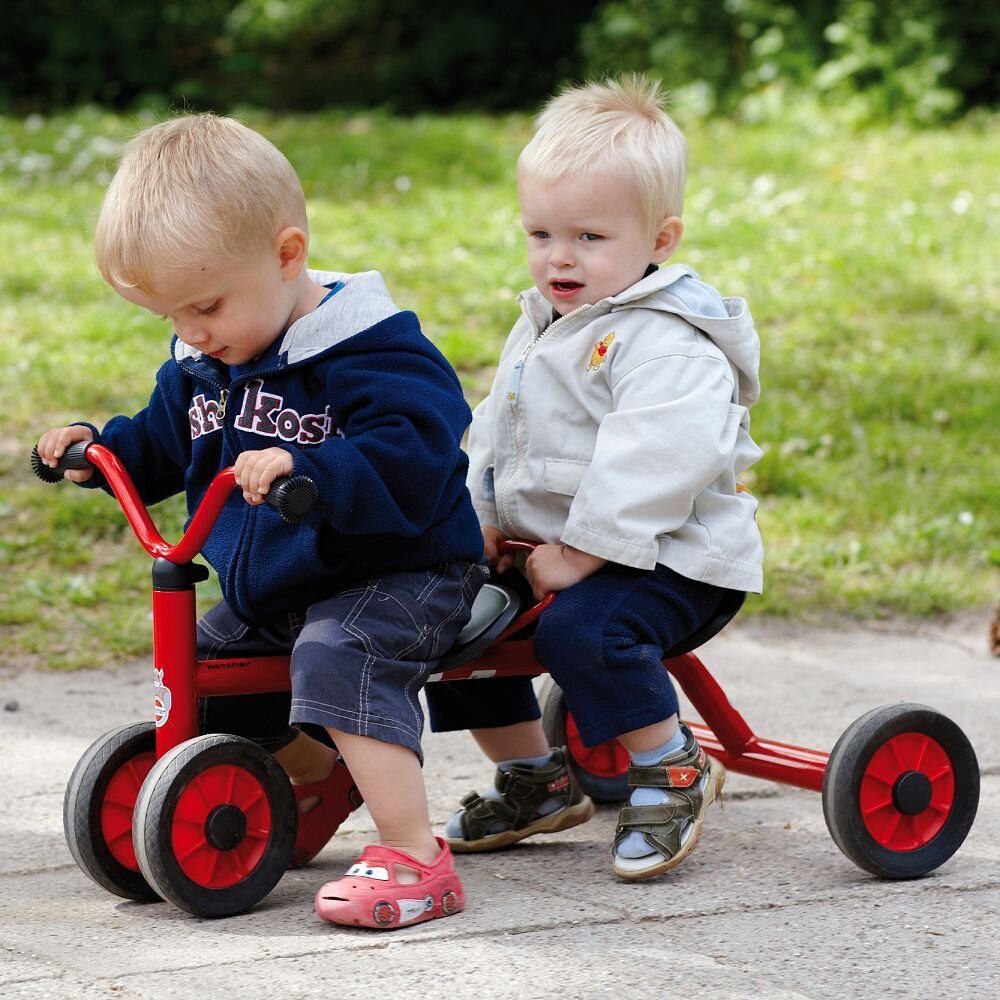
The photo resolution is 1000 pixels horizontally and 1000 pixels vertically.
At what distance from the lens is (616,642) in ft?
8.18

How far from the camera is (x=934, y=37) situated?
30.1ft

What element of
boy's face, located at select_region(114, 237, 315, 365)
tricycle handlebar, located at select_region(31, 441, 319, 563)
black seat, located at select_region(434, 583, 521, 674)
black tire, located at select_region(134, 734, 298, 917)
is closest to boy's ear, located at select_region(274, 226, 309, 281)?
boy's face, located at select_region(114, 237, 315, 365)

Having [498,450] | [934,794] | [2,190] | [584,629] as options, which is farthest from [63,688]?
[2,190]

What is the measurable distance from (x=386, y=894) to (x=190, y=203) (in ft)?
3.35

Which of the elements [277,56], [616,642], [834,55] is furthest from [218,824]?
[277,56]

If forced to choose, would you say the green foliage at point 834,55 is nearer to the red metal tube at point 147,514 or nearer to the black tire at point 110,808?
the red metal tube at point 147,514

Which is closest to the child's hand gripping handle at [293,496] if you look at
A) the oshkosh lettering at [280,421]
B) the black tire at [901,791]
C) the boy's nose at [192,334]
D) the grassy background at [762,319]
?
the oshkosh lettering at [280,421]

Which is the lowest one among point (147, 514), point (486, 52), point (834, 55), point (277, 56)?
point (147, 514)

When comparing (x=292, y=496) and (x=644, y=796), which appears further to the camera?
(x=644, y=796)

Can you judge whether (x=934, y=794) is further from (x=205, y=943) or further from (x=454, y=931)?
(x=205, y=943)

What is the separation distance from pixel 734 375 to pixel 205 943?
3.98ft

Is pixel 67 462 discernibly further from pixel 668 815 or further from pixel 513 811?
pixel 668 815

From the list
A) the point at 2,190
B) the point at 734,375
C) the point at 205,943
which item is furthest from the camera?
the point at 2,190

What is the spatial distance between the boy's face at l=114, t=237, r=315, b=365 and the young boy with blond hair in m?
0.48
